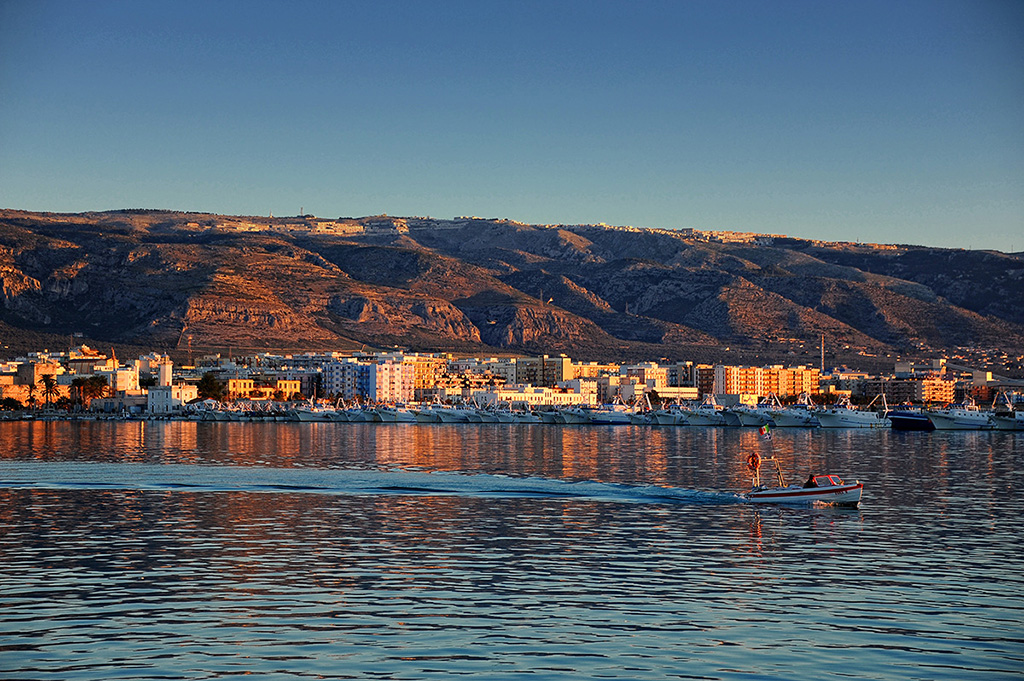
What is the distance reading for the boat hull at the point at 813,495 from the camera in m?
56.0

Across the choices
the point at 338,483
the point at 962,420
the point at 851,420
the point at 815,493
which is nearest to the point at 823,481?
the point at 815,493

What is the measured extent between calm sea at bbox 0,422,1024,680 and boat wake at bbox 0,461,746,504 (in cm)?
28

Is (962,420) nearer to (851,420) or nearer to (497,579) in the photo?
(851,420)

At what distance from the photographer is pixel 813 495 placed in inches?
2221

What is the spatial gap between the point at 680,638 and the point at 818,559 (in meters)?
13.5

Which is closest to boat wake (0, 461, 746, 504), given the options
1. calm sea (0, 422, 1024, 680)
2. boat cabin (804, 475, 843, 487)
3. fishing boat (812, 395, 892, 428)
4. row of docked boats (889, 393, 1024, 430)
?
calm sea (0, 422, 1024, 680)

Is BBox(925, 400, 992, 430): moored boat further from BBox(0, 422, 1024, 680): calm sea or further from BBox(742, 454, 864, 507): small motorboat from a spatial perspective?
BBox(742, 454, 864, 507): small motorboat

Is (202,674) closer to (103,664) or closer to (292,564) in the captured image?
(103,664)

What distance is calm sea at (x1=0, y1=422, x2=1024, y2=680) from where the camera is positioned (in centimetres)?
2520

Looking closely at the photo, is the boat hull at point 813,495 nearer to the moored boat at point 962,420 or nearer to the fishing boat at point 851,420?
the moored boat at point 962,420

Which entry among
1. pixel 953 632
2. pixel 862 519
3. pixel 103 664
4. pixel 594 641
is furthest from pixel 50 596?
pixel 862 519

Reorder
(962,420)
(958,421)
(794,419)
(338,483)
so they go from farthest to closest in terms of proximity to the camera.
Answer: (794,419)
(962,420)
(958,421)
(338,483)

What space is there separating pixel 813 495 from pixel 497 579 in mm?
25835

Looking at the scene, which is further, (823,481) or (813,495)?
(823,481)
